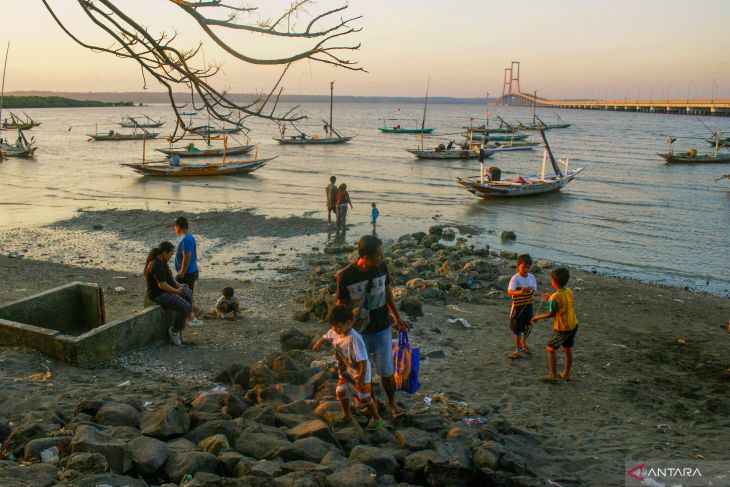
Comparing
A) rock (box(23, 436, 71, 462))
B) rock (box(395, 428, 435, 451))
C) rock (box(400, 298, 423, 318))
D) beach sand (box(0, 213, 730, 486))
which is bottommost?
beach sand (box(0, 213, 730, 486))

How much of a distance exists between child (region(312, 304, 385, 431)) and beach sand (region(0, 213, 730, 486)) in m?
1.48

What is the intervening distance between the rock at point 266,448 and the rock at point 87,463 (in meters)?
0.96

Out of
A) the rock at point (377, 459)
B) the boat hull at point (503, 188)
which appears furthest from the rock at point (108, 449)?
the boat hull at point (503, 188)

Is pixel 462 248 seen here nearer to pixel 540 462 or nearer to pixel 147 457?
pixel 540 462

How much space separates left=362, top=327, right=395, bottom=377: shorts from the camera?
17.6 ft

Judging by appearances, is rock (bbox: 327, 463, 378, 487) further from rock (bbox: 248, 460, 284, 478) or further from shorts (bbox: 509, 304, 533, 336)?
shorts (bbox: 509, 304, 533, 336)

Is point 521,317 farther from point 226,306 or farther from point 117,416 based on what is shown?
point 117,416

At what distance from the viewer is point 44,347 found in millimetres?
6645

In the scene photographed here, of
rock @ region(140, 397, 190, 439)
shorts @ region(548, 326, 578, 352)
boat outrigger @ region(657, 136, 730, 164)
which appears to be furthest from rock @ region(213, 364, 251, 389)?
boat outrigger @ region(657, 136, 730, 164)

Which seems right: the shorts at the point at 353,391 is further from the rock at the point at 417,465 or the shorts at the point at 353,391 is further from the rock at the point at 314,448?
the rock at the point at 417,465

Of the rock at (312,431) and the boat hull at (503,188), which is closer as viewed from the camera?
the rock at (312,431)

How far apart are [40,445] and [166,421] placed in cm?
86

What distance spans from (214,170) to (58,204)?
9.67 m

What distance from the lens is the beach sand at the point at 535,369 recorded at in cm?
569
